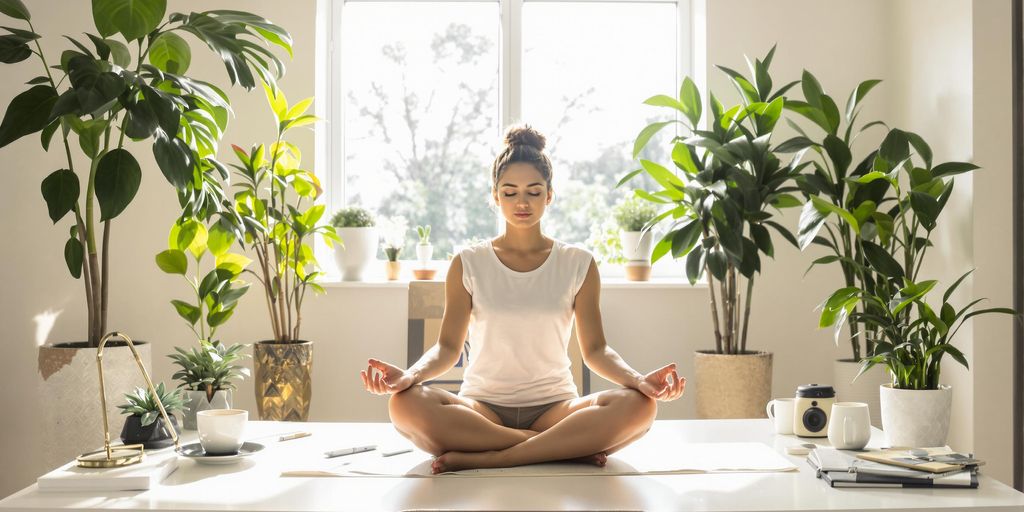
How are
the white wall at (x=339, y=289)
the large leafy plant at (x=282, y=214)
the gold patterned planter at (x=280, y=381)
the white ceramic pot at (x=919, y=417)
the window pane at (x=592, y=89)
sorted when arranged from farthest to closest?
the window pane at (x=592, y=89)
the white wall at (x=339, y=289)
the large leafy plant at (x=282, y=214)
the gold patterned planter at (x=280, y=381)
the white ceramic pot at (x=919, y=417)

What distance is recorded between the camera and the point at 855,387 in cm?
351

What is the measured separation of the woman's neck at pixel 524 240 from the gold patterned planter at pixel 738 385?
129 cm

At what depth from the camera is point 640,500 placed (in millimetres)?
1696

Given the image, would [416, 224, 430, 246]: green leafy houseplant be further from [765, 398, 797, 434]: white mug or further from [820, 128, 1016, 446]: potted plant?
[765, 398, 797, 434]: white mug

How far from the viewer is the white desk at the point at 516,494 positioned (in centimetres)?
166

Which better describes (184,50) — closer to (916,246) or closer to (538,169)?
(538,169)

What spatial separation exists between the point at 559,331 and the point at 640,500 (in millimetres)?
807

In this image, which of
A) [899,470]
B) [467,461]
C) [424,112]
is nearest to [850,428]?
[899,470]

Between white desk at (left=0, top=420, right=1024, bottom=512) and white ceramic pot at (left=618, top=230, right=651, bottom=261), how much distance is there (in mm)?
2158

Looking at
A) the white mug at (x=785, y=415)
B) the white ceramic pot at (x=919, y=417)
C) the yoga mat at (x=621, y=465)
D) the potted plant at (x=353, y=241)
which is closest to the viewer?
the yoga mat at (x=621, y=465)

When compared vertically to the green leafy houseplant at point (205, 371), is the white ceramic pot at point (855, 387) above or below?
below

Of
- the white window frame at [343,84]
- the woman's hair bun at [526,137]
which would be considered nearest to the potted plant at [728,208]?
the white window frame at [343,84]

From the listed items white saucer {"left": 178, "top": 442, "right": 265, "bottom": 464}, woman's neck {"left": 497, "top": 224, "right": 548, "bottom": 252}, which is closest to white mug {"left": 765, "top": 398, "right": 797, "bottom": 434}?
woman's neck {"left": 497, "top": 224, "right": 548, "bottom": 252}

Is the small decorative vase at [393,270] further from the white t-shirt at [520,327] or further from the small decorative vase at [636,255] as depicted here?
the white t-shirt at [520,327]
